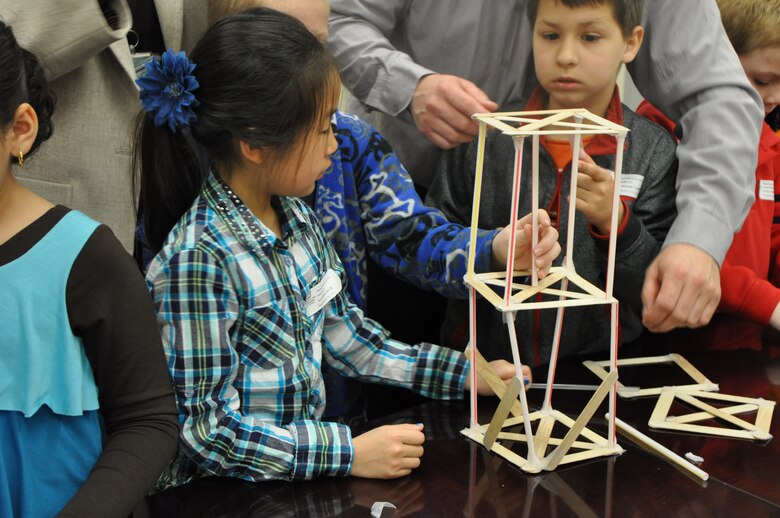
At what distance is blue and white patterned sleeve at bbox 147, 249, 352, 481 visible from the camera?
1.07m

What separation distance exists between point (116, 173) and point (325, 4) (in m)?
0.45

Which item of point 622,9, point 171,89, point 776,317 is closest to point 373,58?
point 622,9

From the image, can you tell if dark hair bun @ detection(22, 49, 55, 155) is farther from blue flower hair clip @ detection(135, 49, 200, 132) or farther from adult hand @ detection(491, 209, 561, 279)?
adult hand @ detection(491, 209, 561, 279)

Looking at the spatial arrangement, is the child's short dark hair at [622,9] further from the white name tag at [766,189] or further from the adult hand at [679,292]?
the white name tag at [766,189]

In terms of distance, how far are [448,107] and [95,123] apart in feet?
1.93

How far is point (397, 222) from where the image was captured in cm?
146

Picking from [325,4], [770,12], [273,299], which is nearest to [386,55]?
[325,4]

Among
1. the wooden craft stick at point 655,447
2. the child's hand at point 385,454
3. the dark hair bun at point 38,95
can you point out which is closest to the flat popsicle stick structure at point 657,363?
the wooden craft stick at point 655,447

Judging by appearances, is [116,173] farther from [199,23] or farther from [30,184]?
[199,23]

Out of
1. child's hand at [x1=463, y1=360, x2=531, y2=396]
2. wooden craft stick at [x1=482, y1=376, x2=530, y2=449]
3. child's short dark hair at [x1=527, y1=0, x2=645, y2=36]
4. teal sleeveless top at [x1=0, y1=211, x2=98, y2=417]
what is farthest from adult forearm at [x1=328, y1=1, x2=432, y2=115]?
teal sleeveless top at [x1=0, y1=211, x2=98, y2=417]

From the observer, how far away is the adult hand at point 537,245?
1.19 meters

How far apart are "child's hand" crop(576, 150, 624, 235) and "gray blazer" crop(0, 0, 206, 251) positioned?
72cm

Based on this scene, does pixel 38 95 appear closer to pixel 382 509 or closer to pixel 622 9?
pixel 382 509

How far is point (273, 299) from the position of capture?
3.77ft
